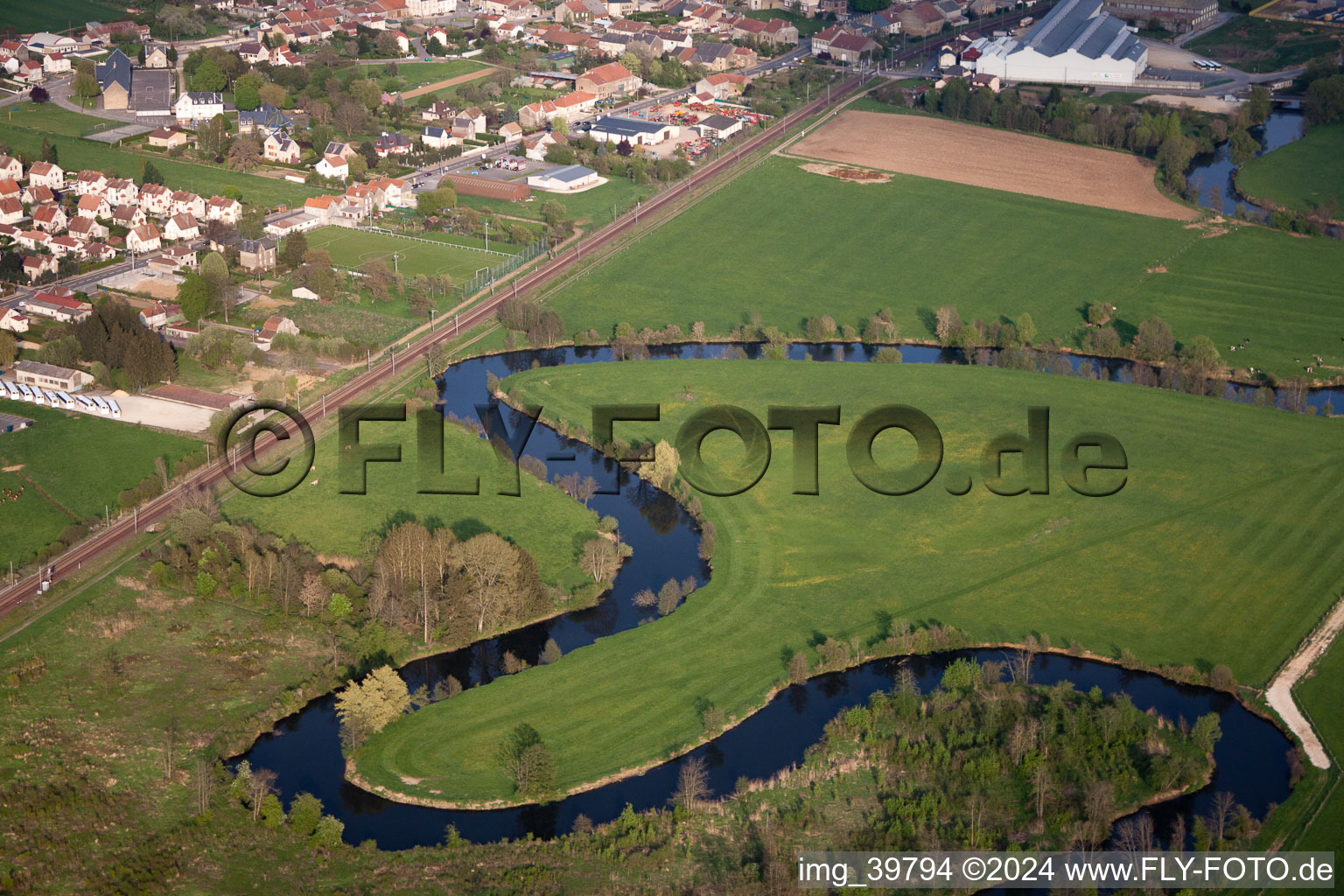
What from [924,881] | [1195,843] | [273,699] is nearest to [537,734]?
[273,699]

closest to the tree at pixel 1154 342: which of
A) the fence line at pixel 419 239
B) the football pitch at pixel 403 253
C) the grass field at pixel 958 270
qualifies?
the grass field at pixel 958 270

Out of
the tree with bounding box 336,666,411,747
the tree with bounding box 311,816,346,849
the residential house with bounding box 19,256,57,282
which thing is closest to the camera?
the tree with bounding box 311,816,346,849

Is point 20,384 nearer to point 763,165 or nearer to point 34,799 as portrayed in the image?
point 34,799

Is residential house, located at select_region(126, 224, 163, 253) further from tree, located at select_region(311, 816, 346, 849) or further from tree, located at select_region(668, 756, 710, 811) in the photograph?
tree, located at select_region(668, 756, 710, 811)

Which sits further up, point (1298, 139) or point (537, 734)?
point (1298, 139)

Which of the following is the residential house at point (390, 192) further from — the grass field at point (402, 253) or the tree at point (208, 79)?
the tree at point (208, 79)

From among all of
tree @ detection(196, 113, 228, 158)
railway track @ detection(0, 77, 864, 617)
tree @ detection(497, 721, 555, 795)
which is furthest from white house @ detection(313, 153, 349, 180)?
tree @ detection(497, 721, 555, 795)
